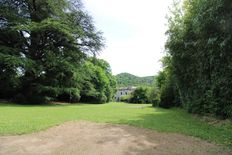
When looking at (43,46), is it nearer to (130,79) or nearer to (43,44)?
(43,44)

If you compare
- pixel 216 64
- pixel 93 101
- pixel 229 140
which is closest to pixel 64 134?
pixel 229 140

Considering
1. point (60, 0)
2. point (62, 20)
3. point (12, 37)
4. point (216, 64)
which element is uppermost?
point (60, 0)

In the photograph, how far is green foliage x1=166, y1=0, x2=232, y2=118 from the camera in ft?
26.9

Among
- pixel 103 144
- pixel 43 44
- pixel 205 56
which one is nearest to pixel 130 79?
pixel 43 44

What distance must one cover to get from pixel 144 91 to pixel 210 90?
137ft

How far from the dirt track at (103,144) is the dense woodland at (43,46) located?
1450 centimetres

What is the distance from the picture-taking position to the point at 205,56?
11.0m

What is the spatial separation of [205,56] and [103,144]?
7.76m

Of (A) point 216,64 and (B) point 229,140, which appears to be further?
(A) point 216,64

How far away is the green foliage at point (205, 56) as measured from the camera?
8195 mm

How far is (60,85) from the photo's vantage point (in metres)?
23.7

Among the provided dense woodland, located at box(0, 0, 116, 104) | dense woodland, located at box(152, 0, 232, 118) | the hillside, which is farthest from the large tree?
the hillside

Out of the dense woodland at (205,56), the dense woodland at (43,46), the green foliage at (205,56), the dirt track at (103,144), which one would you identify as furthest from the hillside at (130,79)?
the dirt track at (103,144)

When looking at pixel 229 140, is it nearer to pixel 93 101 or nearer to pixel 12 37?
pixel 12 37
